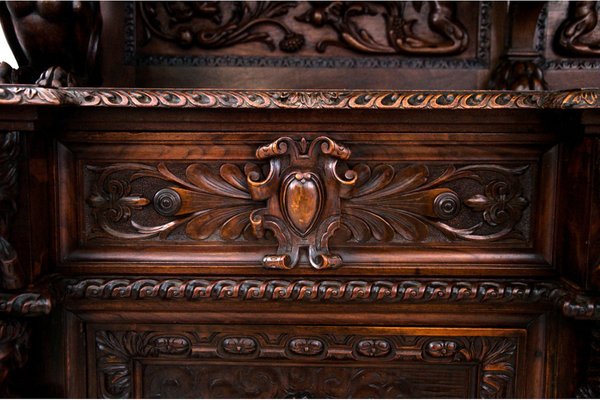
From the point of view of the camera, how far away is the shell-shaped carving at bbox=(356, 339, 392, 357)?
20.5 inches

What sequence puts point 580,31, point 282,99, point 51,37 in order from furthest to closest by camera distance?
point 580,31 → point 51,37 → point 282,99

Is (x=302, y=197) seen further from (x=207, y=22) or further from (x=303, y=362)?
(x=207, y=22)

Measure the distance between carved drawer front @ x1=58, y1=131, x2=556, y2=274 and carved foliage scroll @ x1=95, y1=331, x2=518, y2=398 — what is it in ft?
0.27

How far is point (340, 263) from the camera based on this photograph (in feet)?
1.62

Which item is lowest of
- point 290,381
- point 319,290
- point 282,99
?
point 290,381

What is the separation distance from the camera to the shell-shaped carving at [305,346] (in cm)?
52

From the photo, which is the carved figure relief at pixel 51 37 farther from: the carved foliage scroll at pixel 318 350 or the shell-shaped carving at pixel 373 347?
the shell-shaped carving at pixel 373 347

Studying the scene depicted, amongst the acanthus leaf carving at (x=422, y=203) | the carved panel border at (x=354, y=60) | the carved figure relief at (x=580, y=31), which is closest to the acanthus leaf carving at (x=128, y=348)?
the acanthus leaf carving at (x=422, y=203)

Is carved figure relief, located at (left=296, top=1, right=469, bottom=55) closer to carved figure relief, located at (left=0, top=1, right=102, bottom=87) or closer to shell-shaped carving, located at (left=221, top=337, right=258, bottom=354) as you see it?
carved figure relief, located at (left=0, top=1, right=102, bottom=87)

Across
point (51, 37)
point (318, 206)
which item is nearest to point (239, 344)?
point (318, 206)

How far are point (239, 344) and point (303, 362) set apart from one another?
72mm

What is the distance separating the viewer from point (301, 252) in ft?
1.63

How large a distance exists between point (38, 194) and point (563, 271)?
53 cm

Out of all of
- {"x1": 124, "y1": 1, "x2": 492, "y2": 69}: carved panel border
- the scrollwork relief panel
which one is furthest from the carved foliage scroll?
{"x1": 124, "y1": 1, "x2": 492, "y2": 69}: carved panel border
